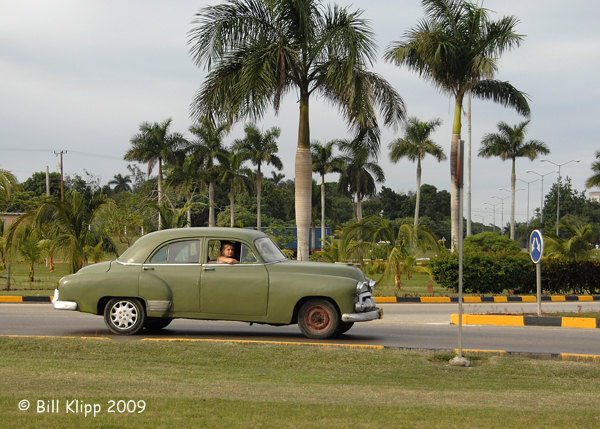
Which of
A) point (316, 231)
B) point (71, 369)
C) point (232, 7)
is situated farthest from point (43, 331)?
point (316, 231)

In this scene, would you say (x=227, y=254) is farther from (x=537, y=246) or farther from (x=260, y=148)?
(x=260, y=148)

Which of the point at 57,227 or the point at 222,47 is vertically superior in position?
the point at 222,47

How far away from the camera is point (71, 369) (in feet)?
29.7

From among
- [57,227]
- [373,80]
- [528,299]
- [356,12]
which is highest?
[356,12]

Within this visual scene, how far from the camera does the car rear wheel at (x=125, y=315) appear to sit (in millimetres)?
12258

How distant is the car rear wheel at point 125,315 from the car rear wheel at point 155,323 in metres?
0.62

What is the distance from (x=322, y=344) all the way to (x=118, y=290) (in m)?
3.38

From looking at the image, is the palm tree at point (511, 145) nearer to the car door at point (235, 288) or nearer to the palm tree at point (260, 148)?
the palm tree at point (260, 148)

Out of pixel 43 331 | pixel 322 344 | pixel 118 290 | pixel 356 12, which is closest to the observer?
pixel 322 344

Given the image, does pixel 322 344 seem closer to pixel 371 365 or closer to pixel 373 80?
pixel 371 365

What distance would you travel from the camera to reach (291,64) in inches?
890

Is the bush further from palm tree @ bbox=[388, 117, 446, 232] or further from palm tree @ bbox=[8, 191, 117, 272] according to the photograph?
palm tree @ bbox=[388, 117, 446, 232]

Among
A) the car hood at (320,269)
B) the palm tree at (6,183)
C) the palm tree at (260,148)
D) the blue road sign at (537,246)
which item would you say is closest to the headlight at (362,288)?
the car hood at (320,269)

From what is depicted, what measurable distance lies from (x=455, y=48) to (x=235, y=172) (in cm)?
3567
